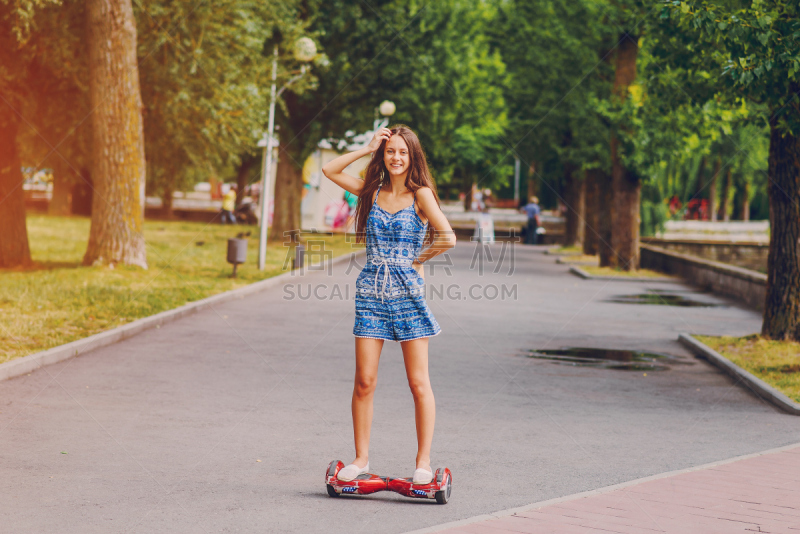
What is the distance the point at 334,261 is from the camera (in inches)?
1053

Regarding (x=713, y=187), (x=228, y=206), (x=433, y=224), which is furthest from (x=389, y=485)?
(x=713, y=187)

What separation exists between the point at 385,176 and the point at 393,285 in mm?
630

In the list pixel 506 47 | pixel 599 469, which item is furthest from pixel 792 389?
pixel 506 47

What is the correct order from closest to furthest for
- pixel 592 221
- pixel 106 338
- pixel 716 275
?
pixel 106 338 < pixel 716 275 < pixel 592 221

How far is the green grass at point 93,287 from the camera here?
1077 cm

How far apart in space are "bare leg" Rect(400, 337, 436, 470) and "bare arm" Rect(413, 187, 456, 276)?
1.37 feet

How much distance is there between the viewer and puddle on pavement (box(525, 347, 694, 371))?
10.5 meters

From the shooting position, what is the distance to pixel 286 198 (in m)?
32.6

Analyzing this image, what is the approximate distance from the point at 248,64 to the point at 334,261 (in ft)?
20.7

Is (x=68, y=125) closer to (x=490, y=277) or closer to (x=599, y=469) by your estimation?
(x=490, y=277)

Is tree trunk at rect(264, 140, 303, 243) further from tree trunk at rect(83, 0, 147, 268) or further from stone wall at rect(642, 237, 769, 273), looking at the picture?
tree trunk at rect(83, 0, 147, 268)

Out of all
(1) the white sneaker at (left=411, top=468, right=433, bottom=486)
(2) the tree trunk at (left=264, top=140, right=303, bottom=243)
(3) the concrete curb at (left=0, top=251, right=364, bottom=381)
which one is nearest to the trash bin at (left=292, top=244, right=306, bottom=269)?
(3) the concrete curb at (left=0, top=251, right=364, bottom=381)

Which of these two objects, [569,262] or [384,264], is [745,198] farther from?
[384,264]

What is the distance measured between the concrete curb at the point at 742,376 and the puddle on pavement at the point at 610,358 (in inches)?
14.2
